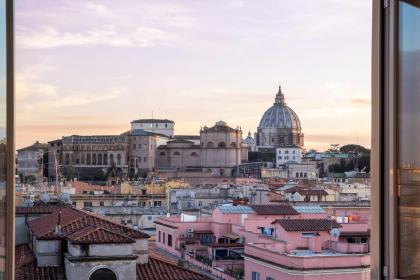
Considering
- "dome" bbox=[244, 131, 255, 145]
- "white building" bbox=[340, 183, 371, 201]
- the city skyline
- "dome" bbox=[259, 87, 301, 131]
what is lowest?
"white building" bbox=[340, 183, 371, 201]

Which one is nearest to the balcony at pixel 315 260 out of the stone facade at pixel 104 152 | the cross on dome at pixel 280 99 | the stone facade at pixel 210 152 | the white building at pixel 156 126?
the stone facade at pixel 104 152

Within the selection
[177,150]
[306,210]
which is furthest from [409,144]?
[177,150]

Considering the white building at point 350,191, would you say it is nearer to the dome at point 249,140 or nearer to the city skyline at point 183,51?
the city skyline at point 183,51

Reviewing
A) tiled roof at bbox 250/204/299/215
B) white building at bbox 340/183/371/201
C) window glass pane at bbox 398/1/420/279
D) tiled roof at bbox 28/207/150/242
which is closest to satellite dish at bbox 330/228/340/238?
tiled roof at bbox 28/207/150/242

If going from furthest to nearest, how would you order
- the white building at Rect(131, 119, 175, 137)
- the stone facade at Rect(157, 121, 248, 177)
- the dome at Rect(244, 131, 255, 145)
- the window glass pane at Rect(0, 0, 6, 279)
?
the dome at Rect(244, 131, 255, 145), the white building at Rect(131, 119, 175, 137), the stone facade at Rect(157, 121, 248, 177), the window glass pane at Rect(0, 0, 6, 279)

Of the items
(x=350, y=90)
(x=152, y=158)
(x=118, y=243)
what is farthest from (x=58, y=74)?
(x=152, y=158)

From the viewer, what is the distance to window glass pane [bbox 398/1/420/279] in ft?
2.67

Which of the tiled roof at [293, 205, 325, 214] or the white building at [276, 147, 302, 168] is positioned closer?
the tiled roof at [293, 205, 325, 214]

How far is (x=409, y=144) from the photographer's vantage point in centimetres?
82

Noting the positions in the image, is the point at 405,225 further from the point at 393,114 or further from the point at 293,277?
the point at 293,277

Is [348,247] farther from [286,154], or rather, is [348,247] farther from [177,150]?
[177,150]

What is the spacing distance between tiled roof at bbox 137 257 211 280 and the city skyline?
1.81 feet

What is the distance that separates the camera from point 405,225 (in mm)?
816

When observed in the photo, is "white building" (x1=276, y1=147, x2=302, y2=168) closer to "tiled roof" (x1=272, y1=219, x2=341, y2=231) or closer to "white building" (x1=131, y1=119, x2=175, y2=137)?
"white building" (x1=131, y1=119, x2=175, y2=137)
